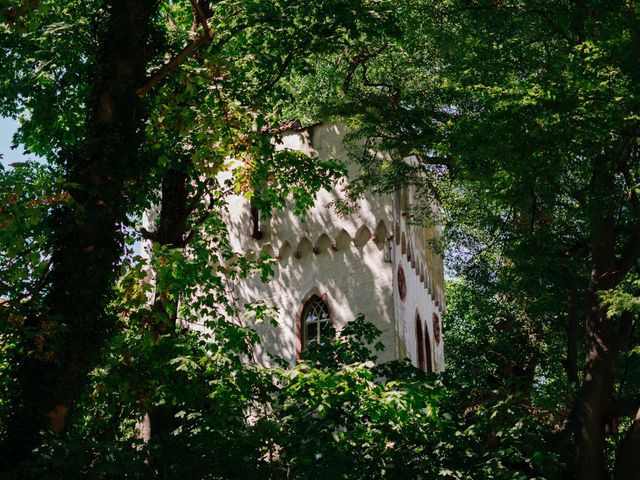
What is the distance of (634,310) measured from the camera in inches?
506

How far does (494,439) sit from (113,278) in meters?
5.34

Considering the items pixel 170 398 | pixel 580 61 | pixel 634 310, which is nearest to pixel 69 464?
pixel 170 398

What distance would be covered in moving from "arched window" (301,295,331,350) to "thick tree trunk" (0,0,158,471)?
8531 mm

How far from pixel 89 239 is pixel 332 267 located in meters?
9.91

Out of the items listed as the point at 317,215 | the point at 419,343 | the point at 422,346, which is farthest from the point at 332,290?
the point at 422,346

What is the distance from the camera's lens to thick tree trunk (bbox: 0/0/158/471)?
9039 mm

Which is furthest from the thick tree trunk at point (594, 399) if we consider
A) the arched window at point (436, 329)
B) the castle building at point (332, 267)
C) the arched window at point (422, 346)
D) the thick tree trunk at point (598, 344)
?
the arched window at point (436, 329)

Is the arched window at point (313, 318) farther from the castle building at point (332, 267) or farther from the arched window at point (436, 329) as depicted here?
the arched window at point (436, 329)

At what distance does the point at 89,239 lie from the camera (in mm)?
10000

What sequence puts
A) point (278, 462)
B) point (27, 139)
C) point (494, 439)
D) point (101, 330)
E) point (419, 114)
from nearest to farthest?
point (101, 330)
point (278, 462)
point (494, 439)
point (27, 139)
point (419, 114)

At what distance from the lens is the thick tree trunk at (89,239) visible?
9.04 meters

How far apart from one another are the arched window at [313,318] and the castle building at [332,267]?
0.02m

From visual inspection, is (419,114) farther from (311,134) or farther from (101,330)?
(101,330)

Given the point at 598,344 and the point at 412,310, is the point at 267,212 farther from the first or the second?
the point at 598,344
